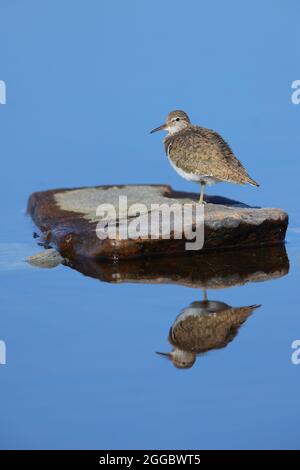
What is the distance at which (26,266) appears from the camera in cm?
1231

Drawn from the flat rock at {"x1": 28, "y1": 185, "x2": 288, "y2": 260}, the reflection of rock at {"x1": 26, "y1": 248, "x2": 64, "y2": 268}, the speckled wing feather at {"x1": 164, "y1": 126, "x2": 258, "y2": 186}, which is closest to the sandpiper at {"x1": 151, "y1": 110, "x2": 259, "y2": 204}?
the speckled wing feather at {"x1": 164, "y1": 126, "x2": 258, "y2": 186}

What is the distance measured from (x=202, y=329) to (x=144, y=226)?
2.65m

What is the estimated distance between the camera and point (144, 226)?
497 inches

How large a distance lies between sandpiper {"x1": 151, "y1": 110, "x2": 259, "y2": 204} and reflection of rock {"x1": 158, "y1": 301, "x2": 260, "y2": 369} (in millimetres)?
2699

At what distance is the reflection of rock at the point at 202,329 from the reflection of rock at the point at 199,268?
2.74 ft

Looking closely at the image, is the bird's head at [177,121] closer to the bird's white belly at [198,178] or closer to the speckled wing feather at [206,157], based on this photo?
the speckled wing feather at [206,157]

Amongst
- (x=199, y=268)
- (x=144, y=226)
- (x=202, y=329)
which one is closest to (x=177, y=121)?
(x=144, y=226)

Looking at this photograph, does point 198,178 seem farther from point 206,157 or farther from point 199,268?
point 199,268

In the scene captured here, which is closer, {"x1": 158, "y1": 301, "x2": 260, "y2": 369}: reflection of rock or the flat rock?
{"x1": 158, "y1": 301, "x2": 260, "y2": 369}: reflection of rock

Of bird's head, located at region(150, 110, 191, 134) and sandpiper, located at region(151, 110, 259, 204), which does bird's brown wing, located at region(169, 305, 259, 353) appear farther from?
bird's head, located at region(150, 110, 191, 134)

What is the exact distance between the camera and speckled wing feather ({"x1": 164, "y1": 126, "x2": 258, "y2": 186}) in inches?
521

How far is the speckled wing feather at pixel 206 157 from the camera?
43.4 ft

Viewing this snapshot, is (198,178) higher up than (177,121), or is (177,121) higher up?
(177,121)

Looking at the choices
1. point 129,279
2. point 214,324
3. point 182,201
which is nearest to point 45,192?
point 182,201
